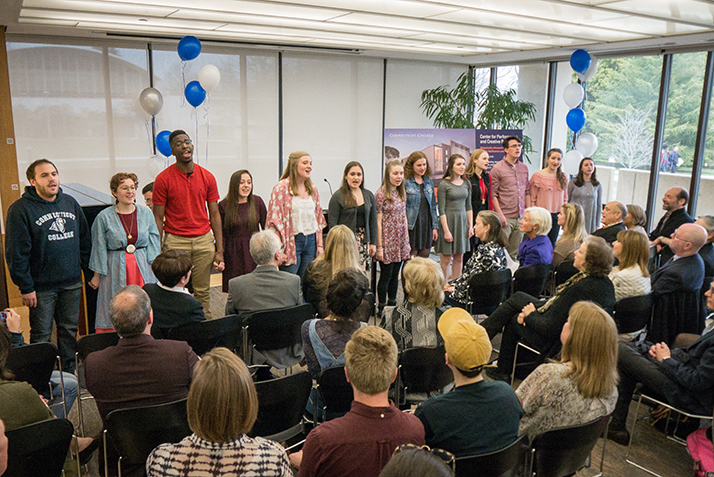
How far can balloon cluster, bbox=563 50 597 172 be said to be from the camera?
702 cm

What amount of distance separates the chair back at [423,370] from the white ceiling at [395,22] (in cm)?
309

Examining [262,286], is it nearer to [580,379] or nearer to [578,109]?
[580,379]

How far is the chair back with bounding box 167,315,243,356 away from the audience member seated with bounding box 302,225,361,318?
0.59m

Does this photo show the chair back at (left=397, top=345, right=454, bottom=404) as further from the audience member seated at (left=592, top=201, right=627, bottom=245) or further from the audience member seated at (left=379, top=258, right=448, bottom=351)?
the audience member seated at (left=592, top=201, right=627, bottom=245)

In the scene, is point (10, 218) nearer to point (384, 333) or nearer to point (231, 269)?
point (231, 269)

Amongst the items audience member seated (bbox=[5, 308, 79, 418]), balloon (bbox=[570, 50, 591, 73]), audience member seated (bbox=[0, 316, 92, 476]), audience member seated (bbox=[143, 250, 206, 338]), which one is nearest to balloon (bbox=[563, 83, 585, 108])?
balloon (bbox=[570, 50, 591, 73])

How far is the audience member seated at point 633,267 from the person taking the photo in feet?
12.6

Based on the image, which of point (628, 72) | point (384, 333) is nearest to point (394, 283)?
point (384, 333)

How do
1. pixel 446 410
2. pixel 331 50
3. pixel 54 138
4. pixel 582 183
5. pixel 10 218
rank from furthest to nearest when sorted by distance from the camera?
1. pixel 331 50
2. pixel 54 138
3. pixel 582 183
4. pixel 10 218
5. pixel 446 410

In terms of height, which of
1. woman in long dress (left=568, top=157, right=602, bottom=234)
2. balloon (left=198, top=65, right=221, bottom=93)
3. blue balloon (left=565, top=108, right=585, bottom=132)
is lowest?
woman in long dress (left=568, top=157, right=602, bottom=234)

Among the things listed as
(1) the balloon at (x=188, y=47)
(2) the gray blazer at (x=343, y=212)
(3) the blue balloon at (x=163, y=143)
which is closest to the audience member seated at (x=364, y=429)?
(2) the gray blazer at (x=343, y=212)

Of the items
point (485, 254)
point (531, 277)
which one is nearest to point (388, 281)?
point (485, 254)

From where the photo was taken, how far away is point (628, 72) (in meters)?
7.61

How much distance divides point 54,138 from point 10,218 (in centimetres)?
401
